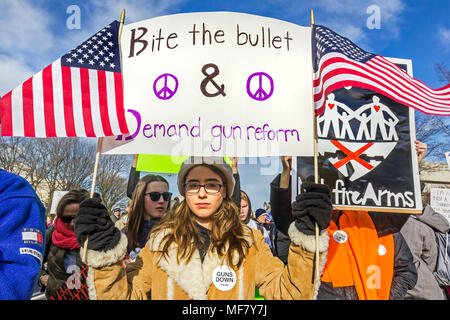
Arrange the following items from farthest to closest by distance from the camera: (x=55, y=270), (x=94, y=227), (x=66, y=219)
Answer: (x=66, y=219) < (x=55, y=270) < (x=94, y=227)

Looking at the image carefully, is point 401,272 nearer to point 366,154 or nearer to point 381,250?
point 381,250

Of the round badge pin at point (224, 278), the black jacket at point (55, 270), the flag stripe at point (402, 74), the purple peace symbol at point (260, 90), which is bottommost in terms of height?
the black jacket at point (55, 270)

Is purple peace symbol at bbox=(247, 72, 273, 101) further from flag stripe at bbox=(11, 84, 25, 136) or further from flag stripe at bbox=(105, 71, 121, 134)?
flag stripe at bbox=(11, 84, 25, 136)

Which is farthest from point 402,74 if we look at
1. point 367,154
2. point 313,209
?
point 313,209

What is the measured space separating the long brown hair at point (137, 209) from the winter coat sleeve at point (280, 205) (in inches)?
42.2

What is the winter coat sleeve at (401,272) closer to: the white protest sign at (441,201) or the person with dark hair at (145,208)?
the white protest sign at (441,201)

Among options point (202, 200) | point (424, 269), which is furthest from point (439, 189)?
point (202, 200)

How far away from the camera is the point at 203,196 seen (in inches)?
89.4

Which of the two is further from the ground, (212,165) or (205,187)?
(212,165)

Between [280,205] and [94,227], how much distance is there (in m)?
1.35

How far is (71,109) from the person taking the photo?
2154 mm

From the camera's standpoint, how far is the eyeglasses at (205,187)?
2293 millimetres

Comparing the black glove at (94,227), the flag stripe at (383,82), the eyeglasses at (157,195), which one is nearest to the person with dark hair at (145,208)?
the eyeglasses at (157,195)
